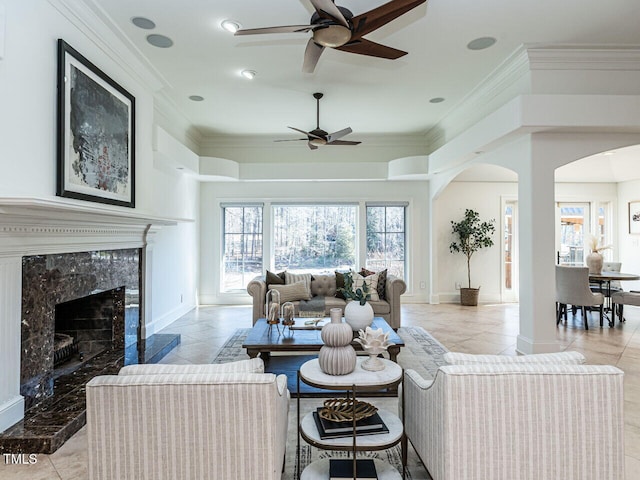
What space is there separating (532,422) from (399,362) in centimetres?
245

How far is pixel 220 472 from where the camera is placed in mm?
1630

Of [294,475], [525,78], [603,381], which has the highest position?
[525,78]

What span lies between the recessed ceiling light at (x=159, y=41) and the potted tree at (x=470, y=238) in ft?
18.9

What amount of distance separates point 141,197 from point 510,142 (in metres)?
4.32

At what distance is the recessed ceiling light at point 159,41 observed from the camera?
3.57 meters

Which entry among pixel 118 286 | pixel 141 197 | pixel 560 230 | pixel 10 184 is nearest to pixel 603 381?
pixel 10 184

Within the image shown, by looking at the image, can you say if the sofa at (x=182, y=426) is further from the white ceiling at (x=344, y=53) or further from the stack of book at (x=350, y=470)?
the white ceiling at (x=344, y=53)

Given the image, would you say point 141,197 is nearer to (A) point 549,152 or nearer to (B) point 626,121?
(A) point 549,152

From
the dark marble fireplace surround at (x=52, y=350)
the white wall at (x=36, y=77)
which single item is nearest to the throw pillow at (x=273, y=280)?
the dark marble fireplace surround at (x=52, y=350)

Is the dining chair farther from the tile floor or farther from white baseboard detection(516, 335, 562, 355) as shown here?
white baseboard detection(516, 335, 562, 355)

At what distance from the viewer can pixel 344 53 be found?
155 inches

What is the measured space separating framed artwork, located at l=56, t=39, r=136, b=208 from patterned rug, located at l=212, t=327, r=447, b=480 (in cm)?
204

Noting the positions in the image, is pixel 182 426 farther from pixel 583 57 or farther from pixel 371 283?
pixel 583 57

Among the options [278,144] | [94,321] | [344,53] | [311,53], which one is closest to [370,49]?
[311,53]
